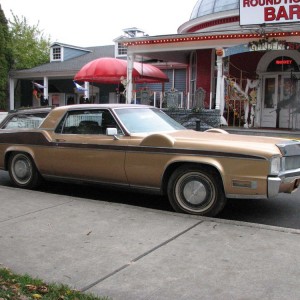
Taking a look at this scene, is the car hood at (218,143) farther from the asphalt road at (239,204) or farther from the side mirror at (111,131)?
the asphalt road at (239,204)

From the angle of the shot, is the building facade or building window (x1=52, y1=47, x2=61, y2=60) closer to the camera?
the building facade

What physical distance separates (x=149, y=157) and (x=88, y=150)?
3.60 ft

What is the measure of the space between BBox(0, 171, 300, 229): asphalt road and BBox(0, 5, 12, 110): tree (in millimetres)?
23015

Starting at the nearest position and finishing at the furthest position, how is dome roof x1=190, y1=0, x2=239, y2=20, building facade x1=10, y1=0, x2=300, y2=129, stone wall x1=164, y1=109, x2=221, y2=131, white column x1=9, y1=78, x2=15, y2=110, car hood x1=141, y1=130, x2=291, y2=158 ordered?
1. car hood x1=141, y1=130, x2=291, y2=158
2. building facade x1=10, y1=0, x2=300, y2=129
3. stone wall x1=164, y1=109, x2=221, y2=131
4. dome roof x1=190, y1=0, x2=239, y2=20
5. white column x1=9, y1=78, x2=15, y2=110

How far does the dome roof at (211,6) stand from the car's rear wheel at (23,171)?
14.0 meters

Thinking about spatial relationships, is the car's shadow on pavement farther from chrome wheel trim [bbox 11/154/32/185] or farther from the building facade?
the building facade

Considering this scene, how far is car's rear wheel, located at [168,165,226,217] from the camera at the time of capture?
223 inches

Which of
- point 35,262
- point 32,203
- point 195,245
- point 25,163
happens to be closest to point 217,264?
point 195,245

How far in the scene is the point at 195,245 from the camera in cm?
445

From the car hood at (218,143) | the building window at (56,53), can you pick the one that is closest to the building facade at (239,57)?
the car hood at (218,143)

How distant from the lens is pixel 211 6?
20172mm

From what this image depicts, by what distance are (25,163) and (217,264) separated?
456 cm

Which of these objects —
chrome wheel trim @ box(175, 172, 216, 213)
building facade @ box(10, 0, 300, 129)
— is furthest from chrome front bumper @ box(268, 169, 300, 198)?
building facade @ box(10, 0, 300, 129)

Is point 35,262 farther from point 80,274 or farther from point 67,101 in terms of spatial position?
point 67,101
